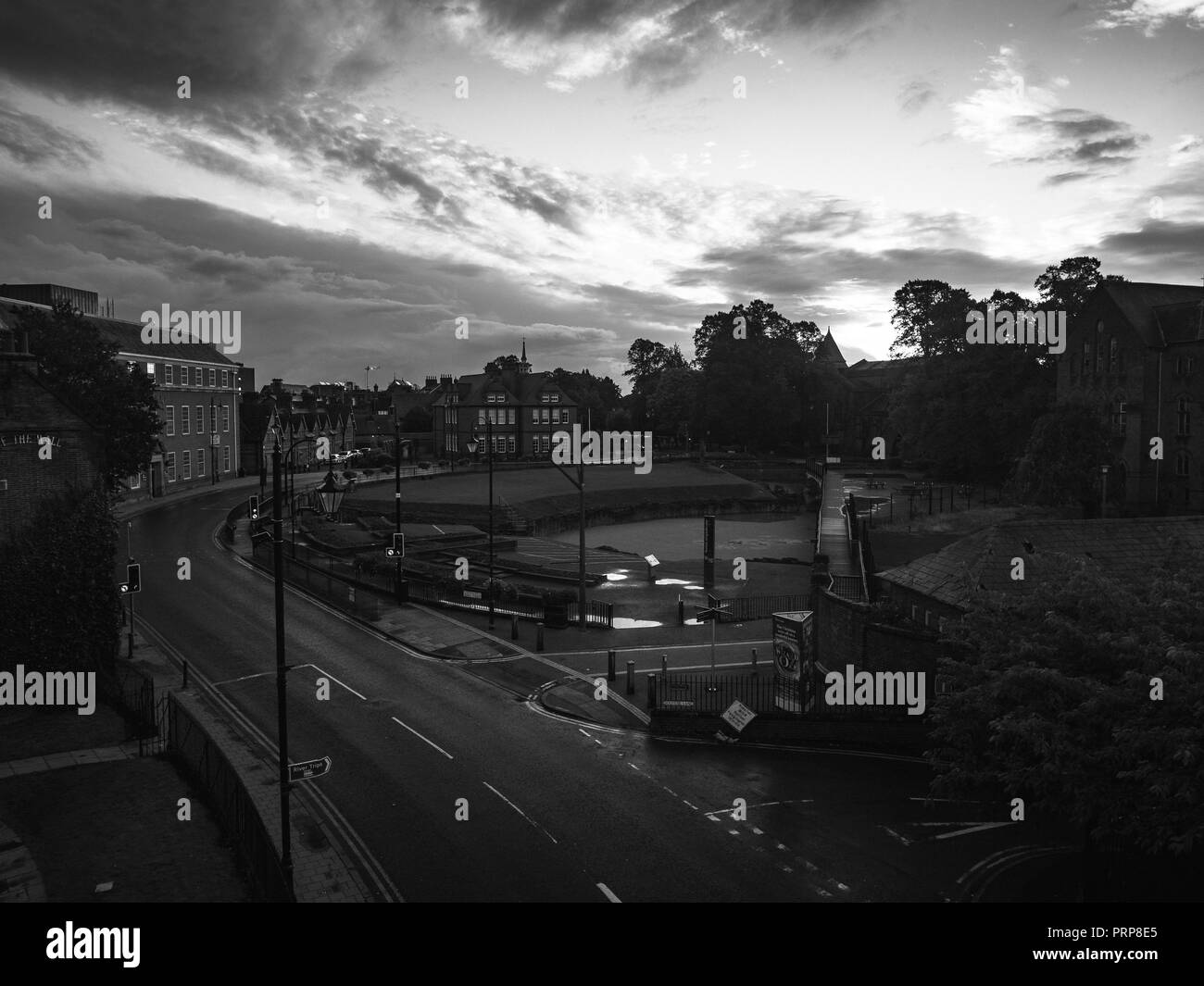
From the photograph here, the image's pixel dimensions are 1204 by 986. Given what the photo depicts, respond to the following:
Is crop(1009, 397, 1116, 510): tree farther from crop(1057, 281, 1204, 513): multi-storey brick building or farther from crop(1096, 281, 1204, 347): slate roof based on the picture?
crop(1096, 281, 1204, 347): slate roof

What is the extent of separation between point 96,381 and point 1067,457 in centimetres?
5320

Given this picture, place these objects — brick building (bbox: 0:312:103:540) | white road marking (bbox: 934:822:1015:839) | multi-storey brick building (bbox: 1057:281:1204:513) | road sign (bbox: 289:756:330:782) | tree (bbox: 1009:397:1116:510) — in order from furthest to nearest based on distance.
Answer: multi-storey brick building (bbox: 1057:281:1204:513), tree (bbox: 1009:397:1116:510), brick building (bbox: 0:312:103:540), white road marking (bbox: 934:822:1015:839), road sign (bbox: 289:756:330:782)

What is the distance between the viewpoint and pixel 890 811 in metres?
17.8

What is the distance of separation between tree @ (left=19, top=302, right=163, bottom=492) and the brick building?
18.6 meters

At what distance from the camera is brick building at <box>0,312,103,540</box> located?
74.7 ft

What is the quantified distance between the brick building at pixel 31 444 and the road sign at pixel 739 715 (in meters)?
19.1

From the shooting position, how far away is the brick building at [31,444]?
22766 millimetres

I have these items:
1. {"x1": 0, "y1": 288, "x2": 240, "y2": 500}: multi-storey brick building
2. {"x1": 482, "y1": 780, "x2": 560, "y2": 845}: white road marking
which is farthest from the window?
{"x1": 0, "y1": 288, "x2": 240, "y2": 500}: multi-storey brick building

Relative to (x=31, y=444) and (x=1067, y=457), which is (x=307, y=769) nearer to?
(x=31, y=444)

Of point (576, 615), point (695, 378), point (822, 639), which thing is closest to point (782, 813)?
point (822, 639)

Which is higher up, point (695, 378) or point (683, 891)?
point (695, 378)

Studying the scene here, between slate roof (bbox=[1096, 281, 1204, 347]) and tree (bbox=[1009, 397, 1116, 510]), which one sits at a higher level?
slate roof (bbox=[1096, 281, 1204, 347])
